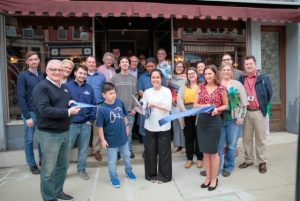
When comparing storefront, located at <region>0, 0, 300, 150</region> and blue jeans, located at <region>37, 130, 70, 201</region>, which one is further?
storefront, located at <region>0, 0, 300, 150</region>

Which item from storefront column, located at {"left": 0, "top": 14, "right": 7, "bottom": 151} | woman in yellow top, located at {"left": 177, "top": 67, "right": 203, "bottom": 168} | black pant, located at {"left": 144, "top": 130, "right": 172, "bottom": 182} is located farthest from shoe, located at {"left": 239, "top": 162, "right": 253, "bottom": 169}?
storefront column, located at {"left": 0, "top": 14, "right": 7, "bottom": 151}

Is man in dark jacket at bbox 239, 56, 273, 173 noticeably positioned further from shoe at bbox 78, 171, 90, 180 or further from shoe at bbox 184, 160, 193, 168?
shoe at bbox 78, 171, 90, 180

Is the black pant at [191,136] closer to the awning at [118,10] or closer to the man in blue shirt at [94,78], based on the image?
the man in blue shirt at [94,78]

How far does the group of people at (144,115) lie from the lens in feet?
13.5

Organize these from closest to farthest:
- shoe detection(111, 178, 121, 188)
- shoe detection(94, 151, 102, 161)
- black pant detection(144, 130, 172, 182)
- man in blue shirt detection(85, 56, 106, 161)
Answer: shoe detection(111, 178, 121, 188) → black pant detection(144, 130, 172, 182) → man in blue shirt detection(85, 56, 106, 161) → shoe detection(94, 151, 102, 161)

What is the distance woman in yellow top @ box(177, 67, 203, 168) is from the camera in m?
5.55

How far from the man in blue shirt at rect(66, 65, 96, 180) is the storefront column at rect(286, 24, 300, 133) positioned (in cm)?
523

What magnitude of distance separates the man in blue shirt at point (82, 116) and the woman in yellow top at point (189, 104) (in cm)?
145

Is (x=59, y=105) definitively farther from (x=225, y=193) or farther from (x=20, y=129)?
(x=20, y=129)

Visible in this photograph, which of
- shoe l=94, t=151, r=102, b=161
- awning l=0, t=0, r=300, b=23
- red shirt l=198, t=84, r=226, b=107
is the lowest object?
shoe l=94, t=151, r=102, b=161

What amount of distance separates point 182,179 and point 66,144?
196 cm

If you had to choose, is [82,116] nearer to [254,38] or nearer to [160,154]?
[160,154]

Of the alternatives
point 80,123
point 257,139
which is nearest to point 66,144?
point 80,123

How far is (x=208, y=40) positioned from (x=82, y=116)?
397cm
